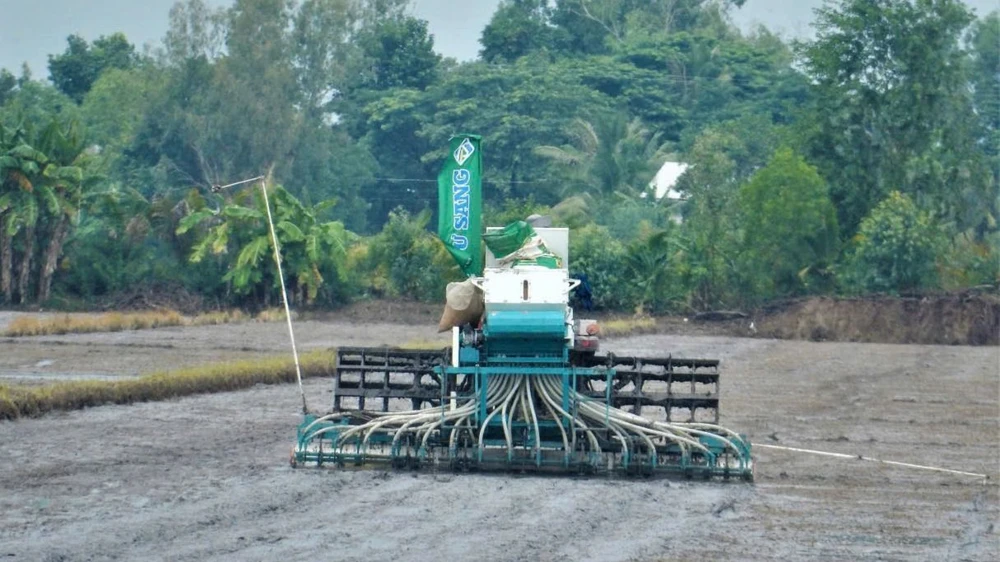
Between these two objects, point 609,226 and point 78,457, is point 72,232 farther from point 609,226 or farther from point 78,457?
point 78,457

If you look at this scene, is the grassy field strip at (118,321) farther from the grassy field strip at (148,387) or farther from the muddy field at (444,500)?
the muddy field at (444,500)

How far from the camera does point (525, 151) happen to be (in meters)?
55.4

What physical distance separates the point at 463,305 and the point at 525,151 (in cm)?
4168

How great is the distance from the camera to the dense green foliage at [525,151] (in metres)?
39.4

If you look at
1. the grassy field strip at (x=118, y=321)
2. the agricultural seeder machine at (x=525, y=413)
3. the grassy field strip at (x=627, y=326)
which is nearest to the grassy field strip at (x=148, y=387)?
the agricultural seeder machine at (x=525, y=413)

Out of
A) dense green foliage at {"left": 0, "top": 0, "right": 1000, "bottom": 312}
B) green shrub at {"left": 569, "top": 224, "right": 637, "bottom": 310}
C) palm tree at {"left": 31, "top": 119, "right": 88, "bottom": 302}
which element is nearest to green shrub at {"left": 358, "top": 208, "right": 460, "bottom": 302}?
dense green foliage at {"left": 0, "top": 0, "right": 1000, "bottom": 312}

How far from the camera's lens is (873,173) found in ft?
150

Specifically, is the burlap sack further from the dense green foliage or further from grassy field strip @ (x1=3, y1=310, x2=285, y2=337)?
the dense green foliage

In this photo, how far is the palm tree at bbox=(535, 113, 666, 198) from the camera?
52.1 m

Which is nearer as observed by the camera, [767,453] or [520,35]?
[767,453]

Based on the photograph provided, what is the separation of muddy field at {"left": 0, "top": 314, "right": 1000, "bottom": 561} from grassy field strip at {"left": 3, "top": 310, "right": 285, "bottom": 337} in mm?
11386

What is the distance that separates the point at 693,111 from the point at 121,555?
182 ft

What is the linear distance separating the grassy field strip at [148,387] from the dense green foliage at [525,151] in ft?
51.9

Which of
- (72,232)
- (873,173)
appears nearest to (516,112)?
(873,173)
